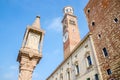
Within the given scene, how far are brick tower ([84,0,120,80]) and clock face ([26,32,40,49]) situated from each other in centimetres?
981

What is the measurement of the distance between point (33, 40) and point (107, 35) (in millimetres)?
11409

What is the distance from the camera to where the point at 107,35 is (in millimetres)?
13469

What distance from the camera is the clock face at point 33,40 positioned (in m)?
4.25

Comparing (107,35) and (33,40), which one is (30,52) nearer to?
(33,40)

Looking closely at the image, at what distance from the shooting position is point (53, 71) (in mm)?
27266

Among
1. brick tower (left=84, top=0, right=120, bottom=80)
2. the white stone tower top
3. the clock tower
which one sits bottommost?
brick tower (left=84, top=0, right=120, bottom=80)

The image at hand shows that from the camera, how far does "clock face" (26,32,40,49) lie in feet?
13.9

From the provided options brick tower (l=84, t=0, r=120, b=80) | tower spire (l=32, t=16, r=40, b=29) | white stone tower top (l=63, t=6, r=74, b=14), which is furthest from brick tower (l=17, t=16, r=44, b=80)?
white stone tower top (l=63, t=6, r=74, b=14)

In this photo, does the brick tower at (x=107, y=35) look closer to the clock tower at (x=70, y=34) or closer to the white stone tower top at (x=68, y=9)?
the clock tower at (x=70, y=34)

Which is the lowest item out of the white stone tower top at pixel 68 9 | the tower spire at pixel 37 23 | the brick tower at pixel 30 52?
the brick tower at pixel 30 52

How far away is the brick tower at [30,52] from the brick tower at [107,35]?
32.2 feet

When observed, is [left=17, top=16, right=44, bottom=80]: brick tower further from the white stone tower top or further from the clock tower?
the white stone tower top

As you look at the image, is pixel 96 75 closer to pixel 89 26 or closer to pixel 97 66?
pixel 97 66

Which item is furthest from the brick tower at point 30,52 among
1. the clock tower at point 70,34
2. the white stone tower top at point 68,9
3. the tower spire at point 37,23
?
the white stone tower top at point 68,9
